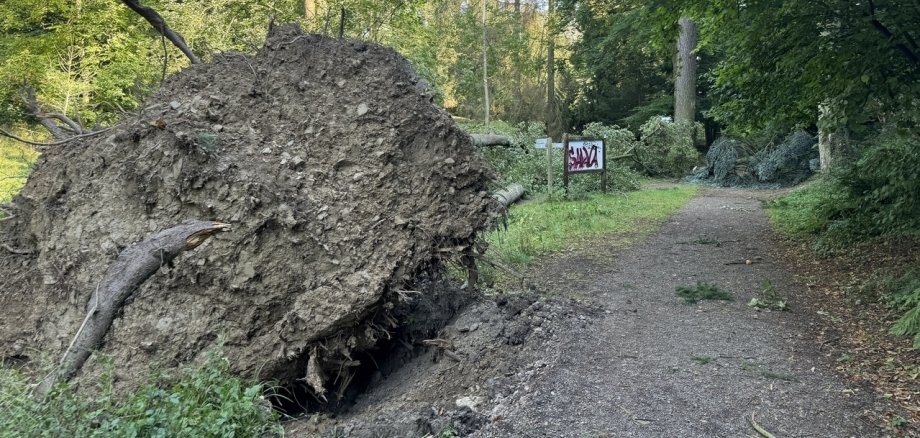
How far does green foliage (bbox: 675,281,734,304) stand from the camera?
6.82 m

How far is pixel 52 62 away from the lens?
18.1 m

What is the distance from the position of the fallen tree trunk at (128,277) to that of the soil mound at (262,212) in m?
0.15

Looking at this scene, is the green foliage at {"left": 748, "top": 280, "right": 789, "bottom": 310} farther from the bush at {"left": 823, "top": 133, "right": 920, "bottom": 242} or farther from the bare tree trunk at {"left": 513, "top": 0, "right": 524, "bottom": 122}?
the bare tree trunk at {"left": 513, "top": 0, "right": 524, "bottom": 122}

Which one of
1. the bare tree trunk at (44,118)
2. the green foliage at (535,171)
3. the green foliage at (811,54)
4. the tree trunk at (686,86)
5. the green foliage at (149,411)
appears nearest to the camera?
the green foliage at (149,411)

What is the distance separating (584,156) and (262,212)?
12.3 m

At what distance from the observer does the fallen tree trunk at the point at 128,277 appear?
4.55 m

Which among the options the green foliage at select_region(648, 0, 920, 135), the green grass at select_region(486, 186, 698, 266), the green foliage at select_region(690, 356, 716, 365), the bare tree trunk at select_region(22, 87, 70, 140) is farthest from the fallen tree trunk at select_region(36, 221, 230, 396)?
the green foliage at select_region(648, 0, 920, 135)

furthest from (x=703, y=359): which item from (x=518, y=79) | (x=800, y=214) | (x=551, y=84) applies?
(x=518, y=79)

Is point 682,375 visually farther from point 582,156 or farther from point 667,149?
point 667,149

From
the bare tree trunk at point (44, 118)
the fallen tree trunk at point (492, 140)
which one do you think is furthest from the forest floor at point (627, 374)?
the fallen tree trunk at point (492, 140)

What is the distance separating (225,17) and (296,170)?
12872mm

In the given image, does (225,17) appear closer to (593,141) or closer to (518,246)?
(593,141)

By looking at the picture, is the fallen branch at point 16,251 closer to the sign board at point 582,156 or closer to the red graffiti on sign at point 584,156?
the sign board at point 582,156

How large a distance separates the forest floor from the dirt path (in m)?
0.01
